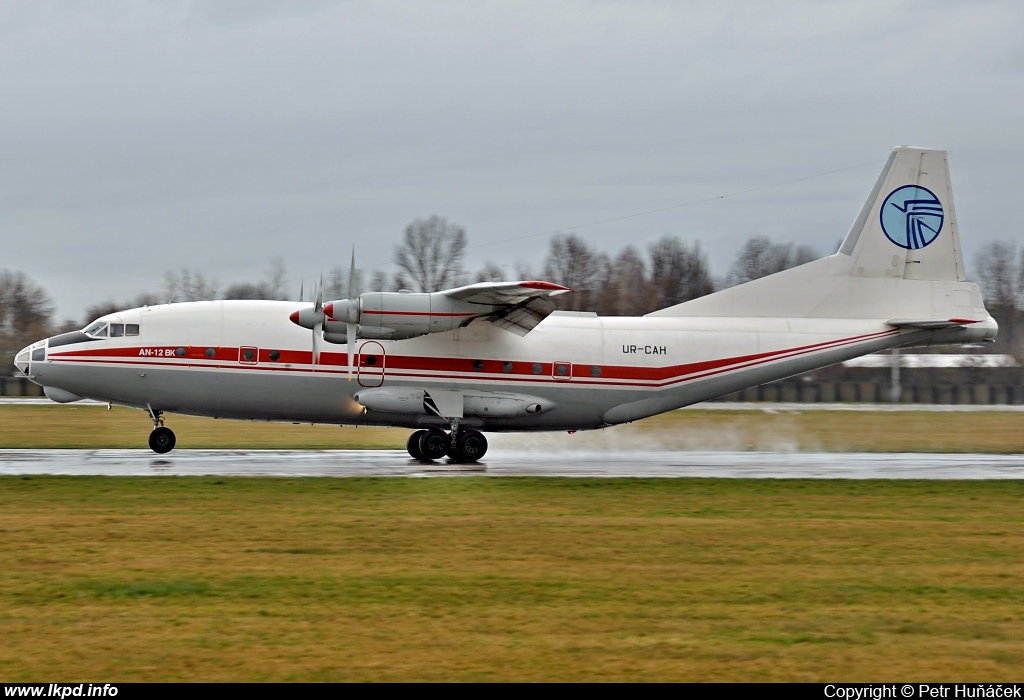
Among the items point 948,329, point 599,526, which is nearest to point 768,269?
point 948,329

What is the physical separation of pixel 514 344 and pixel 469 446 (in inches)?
91.1

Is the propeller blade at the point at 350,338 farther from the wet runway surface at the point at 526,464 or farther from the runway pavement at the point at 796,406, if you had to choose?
the runway pavement at the point at 796,406

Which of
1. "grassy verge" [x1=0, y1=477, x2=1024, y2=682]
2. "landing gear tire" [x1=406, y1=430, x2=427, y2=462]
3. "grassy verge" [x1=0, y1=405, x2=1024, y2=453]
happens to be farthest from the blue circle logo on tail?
"landing gear tire" [x1=406, y1=430, x2=427, y2=462]

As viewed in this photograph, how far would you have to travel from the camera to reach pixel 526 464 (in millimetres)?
20984

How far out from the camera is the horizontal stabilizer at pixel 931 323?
21531 mm

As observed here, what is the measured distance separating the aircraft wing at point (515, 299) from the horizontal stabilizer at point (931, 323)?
316 inches

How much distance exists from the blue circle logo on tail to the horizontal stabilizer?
1764mm

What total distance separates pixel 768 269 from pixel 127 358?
2491 inches

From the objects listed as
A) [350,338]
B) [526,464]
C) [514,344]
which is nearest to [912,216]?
[514,344]

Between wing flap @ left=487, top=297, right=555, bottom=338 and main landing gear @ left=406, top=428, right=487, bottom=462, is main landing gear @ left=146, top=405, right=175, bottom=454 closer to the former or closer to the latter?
main landing gear @ left=406, top=428, right=487, bottom=462

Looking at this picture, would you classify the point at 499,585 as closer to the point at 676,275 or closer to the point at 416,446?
the point at 416,446

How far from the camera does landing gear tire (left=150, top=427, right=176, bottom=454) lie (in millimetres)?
20625

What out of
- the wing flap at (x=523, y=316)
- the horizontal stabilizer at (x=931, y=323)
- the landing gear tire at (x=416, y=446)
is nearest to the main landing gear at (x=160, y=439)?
the landing gear tire at (x=416, y=446)

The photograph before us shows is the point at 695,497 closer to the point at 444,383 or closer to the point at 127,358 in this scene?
the point at 444,383
